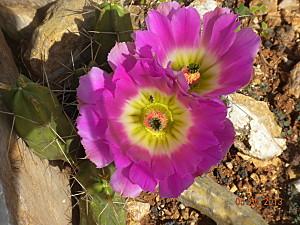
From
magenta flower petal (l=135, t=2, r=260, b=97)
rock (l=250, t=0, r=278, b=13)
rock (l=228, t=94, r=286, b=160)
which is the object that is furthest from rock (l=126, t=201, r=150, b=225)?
rock (l=250, t=0, r=278, b=13)

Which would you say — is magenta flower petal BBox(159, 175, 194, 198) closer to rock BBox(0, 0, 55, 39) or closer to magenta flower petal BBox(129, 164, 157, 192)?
magenta flower petal BBox(129, 164, 157, 192)

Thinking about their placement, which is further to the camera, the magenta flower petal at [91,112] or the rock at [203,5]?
the rock at [203,5]

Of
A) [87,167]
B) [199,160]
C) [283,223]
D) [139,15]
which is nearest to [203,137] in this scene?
[199,160]

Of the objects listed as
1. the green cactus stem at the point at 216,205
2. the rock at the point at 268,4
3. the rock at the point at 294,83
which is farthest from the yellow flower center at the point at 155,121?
the rock at the point at 268,4

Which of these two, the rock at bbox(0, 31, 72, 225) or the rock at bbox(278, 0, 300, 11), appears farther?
the rock at bbox(278, 0, 300, 11)

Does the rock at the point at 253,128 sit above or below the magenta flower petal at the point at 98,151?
below

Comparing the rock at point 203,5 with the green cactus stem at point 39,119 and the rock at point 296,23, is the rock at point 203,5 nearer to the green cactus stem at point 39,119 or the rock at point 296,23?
the rock at point 296,23

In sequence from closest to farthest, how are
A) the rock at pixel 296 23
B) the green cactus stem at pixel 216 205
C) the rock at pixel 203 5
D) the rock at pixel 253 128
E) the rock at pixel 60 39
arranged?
the rock at pixel 60 39 → the green cactus stem at pixel 216 205 → the rock at pixel 253 128 → the rock at pixel 203 5 → the rock at pixel 296 23
